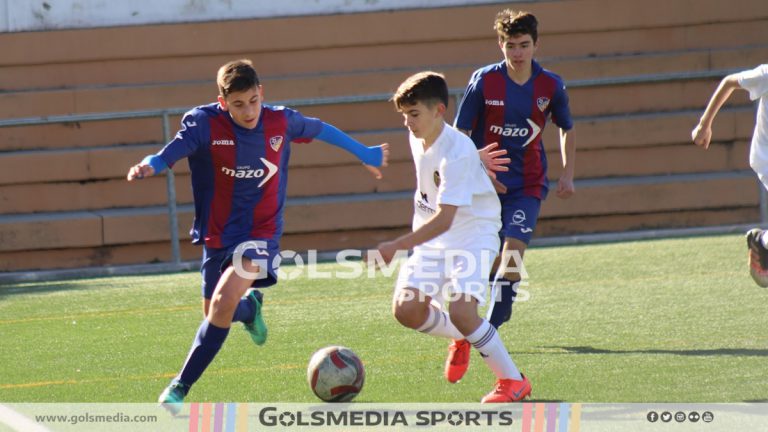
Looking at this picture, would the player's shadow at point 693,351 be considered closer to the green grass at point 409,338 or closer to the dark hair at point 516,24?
the green grass at point 409,338

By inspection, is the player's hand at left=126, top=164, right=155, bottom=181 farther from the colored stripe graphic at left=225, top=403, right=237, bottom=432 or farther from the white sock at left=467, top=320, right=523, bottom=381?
the white sock at left=467, top=320, right=523, bottom=381

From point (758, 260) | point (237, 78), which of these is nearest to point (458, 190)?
point (237, 78)

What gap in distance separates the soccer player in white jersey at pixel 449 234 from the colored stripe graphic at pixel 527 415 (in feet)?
0.23

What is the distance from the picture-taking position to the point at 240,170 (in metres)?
6.59

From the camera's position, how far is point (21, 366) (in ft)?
24.3

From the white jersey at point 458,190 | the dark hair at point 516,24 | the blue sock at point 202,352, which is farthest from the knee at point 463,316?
the dark hair at point 516,24

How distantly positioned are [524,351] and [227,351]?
174 cm

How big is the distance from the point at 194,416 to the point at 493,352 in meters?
1.40

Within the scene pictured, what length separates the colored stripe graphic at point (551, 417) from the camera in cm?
556

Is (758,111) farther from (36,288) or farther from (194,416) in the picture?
(36,288)

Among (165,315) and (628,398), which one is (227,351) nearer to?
(165,315)

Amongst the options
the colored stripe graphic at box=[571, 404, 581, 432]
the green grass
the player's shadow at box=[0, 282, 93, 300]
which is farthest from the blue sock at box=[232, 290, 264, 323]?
the player's shadow at box=[0, 282, 93, 300]

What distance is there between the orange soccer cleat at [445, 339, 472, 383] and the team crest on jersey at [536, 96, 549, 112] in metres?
1.75

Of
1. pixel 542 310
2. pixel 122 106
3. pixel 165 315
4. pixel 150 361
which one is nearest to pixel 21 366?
pixel 150 361
